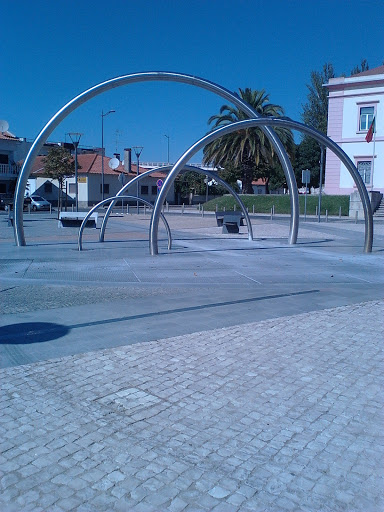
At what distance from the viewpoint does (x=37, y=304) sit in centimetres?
818

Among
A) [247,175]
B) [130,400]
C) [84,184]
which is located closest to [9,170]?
[84,184]

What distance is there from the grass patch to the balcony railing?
18939 mm

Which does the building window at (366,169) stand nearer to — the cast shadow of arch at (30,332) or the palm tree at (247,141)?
the palm tree at (247,141)

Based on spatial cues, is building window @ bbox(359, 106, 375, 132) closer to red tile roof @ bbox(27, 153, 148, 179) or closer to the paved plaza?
red tile roof @ bbox(27, 153, 148, 179)

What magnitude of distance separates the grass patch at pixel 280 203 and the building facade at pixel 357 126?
212 centimetres

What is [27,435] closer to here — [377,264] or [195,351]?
[195,351]

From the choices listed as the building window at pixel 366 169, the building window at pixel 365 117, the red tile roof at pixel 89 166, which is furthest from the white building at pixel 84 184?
the building window at pixel 365 117

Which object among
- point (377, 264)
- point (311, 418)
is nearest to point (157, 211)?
point (377, 264)

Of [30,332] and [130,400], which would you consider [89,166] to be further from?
[130,400]

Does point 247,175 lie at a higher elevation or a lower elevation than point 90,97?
lower

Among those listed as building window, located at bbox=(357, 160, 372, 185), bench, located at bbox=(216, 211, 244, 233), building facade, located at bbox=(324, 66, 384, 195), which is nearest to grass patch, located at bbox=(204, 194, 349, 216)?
building facade, located at bbox=(324, 66, 384, 195)

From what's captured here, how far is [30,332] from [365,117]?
41.2 m

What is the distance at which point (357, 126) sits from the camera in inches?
1694

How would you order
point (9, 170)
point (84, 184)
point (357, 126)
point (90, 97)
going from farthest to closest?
point (84, 184) < point (9, 170) < point (357, 126) < point (90, 97)
